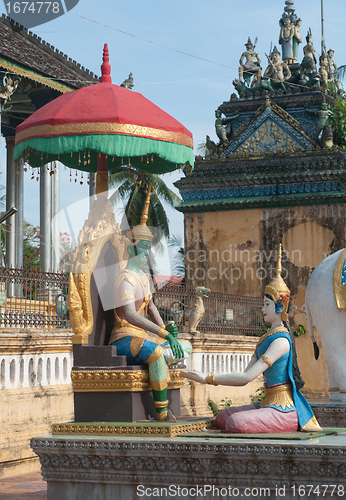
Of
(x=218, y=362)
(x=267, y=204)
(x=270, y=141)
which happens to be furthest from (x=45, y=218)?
(x=270, y=141)

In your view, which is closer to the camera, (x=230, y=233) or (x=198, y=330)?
(x=198, y=330)

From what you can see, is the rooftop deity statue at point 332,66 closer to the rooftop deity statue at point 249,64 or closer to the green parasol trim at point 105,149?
the rooftop deity statue at point 249,64

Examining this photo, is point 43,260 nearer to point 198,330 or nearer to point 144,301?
point 198,330

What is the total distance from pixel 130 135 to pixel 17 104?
46.2 feet

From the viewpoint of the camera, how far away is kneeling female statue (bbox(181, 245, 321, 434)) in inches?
221

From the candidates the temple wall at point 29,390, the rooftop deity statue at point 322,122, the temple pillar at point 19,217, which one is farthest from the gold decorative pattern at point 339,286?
the rooftop deity statue at point 322,122

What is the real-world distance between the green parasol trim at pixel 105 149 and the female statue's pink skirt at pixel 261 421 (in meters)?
2.24

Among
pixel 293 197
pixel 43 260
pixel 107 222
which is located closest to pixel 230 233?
pixel 293 197

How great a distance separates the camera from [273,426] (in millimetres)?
5621

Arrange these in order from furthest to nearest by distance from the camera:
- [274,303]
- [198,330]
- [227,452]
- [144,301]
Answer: [198,330]
[144,301]
[274,303]
[227,452]

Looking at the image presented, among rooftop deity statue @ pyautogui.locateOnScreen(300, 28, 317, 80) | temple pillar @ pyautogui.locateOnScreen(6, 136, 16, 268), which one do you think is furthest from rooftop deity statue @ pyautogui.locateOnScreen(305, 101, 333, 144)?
temple pillar @ pyautogui.locateOnScreen(6, 136, 16, 268)

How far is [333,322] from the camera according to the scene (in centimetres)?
881

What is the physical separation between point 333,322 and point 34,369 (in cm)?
364

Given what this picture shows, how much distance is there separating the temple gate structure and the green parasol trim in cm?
1217
